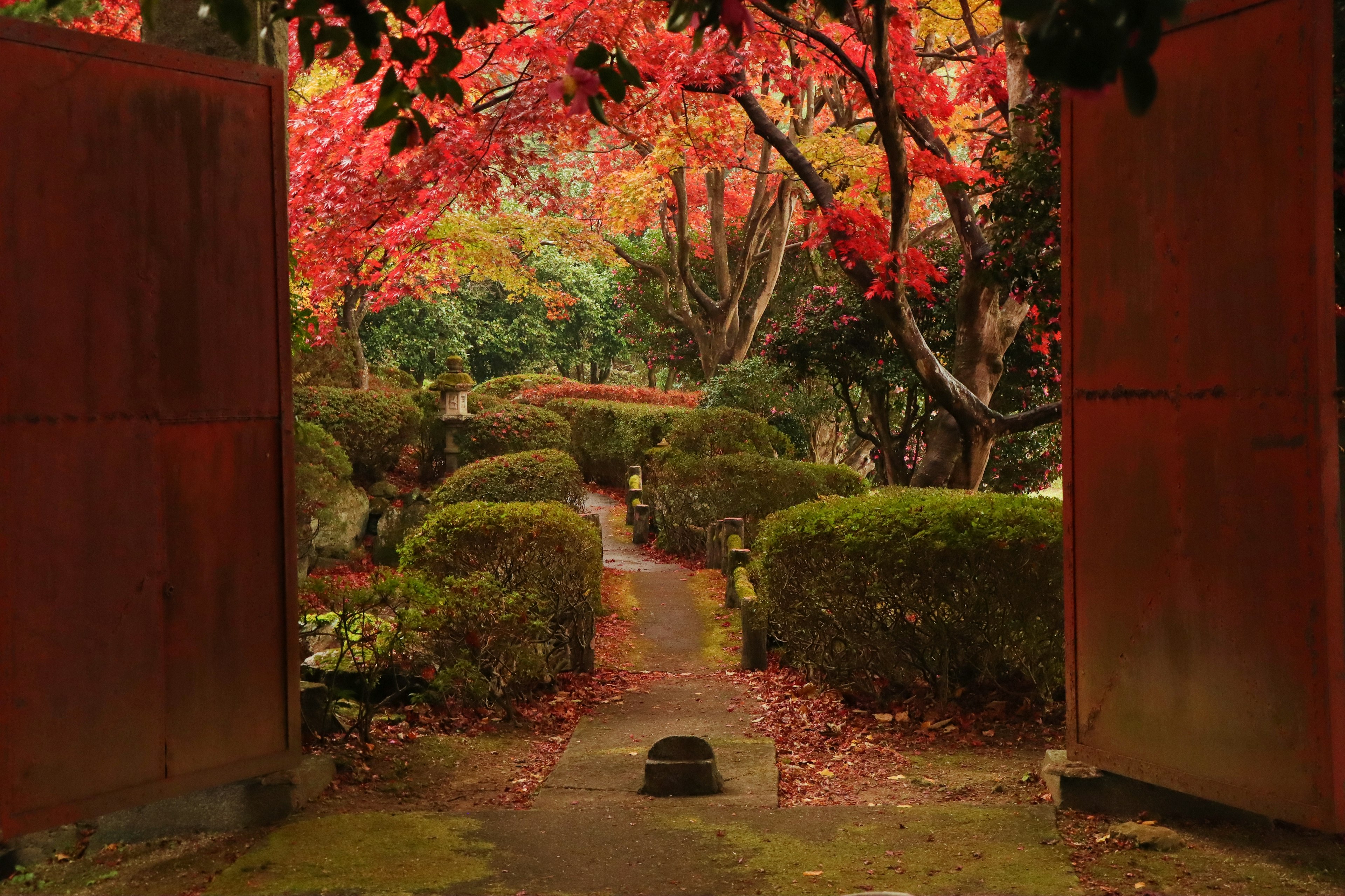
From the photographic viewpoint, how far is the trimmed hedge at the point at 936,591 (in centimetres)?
625

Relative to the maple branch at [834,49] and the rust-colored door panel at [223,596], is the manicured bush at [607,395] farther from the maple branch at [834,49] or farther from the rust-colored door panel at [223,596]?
the rust-colored door panel at [223,596]

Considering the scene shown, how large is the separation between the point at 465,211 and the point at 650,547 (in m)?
8.13

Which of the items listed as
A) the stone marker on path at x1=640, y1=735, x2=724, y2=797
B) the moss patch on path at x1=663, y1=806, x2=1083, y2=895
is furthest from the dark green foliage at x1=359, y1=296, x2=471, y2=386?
the moss patch on path at x1=663, y1=806, x2=1083, y2=895

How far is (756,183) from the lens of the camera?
2039 cm

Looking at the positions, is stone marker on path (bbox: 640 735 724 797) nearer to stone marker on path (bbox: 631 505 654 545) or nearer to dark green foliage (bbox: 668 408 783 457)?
dark green foliage (bbox: 668 408 783 457)

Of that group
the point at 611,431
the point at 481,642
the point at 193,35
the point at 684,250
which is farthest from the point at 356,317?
the point at 193,35

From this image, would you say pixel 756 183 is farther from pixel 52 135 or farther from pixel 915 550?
pixel 52 135

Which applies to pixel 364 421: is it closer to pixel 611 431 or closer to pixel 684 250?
pixel 611 431

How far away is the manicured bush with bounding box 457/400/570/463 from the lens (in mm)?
19344

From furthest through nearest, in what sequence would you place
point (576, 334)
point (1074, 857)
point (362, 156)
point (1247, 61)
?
1. point (576, 334)
2. point (362, 156)
3. point (1074, 857)
4. point (1247, 61)

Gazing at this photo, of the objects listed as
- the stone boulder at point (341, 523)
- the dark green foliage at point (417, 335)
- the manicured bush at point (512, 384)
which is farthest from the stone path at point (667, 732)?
the dark green foliage at point (417, 335)

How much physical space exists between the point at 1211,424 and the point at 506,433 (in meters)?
16.0

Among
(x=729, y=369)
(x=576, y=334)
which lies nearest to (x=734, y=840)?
(x=729, y=369)

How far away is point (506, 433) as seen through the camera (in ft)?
63.6
